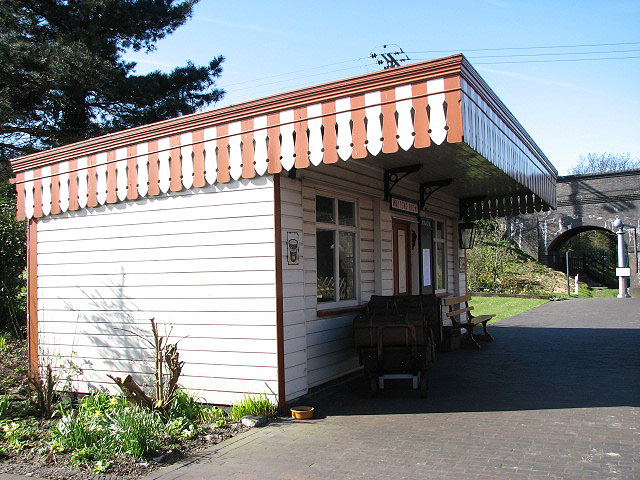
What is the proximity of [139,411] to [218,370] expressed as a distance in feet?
3.46

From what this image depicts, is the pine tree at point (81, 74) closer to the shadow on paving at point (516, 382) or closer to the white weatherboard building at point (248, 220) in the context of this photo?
the white weatherboard building at point (248, 220)

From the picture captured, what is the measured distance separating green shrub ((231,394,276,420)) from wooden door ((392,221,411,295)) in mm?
3813

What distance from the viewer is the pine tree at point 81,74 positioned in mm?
13344

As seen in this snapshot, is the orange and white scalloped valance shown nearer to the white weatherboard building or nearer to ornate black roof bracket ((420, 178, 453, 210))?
the white weatherboard building

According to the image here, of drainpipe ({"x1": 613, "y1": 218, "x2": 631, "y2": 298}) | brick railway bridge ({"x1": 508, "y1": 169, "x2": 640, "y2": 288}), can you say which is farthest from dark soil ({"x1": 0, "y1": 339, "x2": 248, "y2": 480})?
brick railway bridge ({"x1": 508, "y1": 169, "x2": 640, "y2": 288})

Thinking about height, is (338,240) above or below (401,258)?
above

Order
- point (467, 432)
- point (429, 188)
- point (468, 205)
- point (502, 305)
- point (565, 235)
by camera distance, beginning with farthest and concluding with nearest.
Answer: point (565, 235)
point (502, 305)
point (468, 205)
point (429, 188)
point (467, 432)

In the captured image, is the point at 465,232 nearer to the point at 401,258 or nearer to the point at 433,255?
the point at 433,255

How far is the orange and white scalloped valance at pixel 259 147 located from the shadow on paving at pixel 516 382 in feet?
9.52

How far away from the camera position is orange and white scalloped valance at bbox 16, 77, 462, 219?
5750 mm

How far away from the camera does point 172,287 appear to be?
7215 mm

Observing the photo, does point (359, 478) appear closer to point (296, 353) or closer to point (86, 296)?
point (296, 353)

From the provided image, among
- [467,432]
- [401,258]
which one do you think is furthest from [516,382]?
[401,258]

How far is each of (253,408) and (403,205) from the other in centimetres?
457
